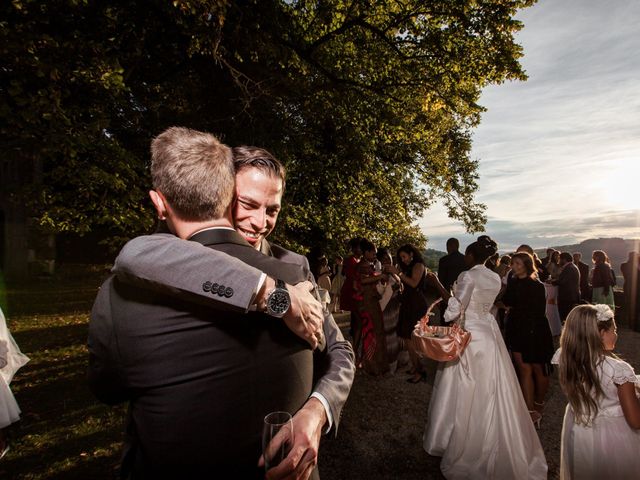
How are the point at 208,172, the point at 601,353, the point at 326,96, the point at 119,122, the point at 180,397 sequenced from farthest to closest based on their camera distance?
1. the point at 326,96
2. the point at 119,122
3. the point at 601,353
4. the point at 208,172
5. the point at 180,397

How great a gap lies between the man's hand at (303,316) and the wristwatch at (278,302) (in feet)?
0.09

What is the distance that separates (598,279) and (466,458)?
9.76 m

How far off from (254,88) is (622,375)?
791cm

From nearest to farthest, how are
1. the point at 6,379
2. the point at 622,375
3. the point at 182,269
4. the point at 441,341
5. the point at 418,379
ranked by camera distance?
the point at 182,269 < the point at 622,375 < the point at 6,379 < the point at 441,341 < the point at 418,379

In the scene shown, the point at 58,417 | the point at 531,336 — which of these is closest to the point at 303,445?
the point at 531,336

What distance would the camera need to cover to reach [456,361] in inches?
177

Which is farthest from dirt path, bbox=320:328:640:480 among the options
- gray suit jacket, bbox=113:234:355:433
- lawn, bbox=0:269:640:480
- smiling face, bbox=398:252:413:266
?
gray suit jacket, bbox=113:234:355:433

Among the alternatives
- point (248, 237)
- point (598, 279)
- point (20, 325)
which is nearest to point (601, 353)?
point (248, 237)

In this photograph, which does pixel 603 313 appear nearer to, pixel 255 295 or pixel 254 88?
pixel 255 295

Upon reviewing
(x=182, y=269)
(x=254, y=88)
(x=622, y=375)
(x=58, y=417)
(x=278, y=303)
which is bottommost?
(x=58, y=417)

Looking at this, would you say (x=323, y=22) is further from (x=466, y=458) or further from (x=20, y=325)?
(x=20, y=325)

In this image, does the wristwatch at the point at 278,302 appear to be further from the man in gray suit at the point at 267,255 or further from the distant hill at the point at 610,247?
the distant hill at the point at 610,247

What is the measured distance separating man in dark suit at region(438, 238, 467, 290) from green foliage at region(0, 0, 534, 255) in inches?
87.3

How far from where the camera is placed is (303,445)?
1312mm
